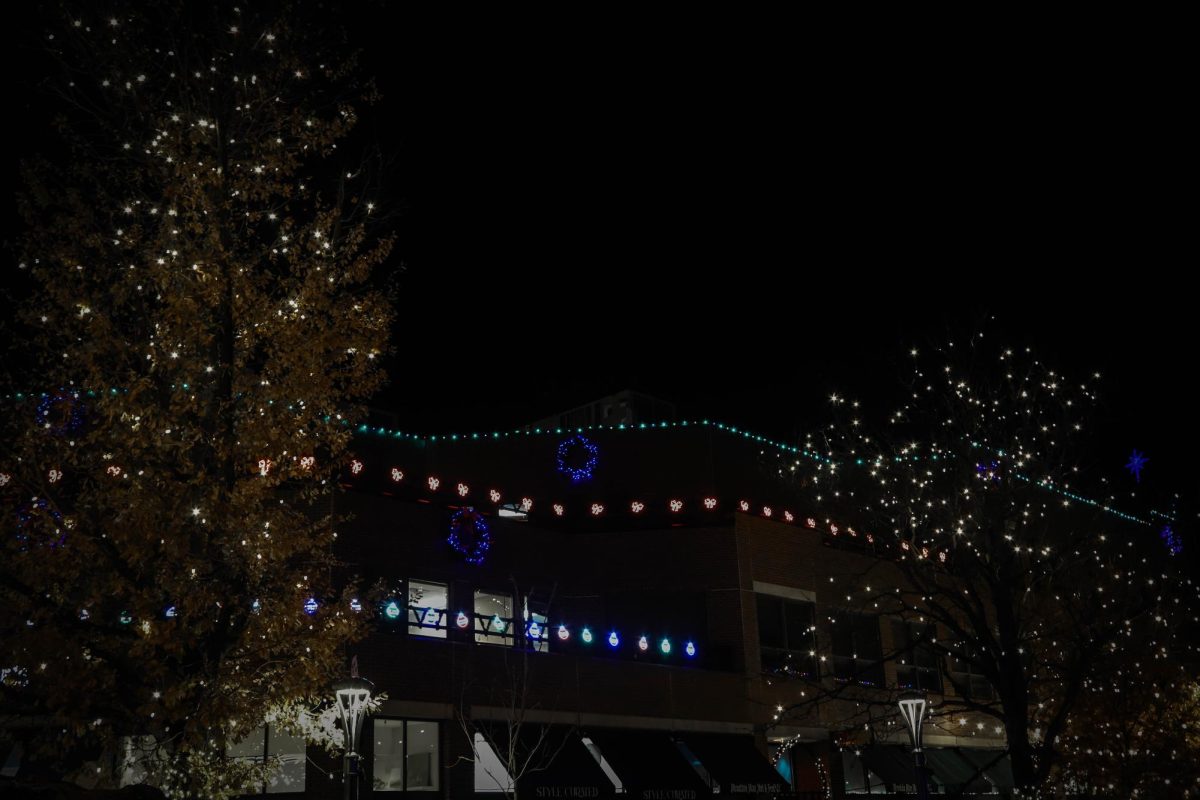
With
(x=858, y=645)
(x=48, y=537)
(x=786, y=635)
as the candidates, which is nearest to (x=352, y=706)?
(x=48, y=537)

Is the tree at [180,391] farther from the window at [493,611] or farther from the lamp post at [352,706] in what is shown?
the window at [493,611]

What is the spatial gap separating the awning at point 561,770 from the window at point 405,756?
73.7 inches

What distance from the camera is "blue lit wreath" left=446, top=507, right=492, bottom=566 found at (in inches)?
1070

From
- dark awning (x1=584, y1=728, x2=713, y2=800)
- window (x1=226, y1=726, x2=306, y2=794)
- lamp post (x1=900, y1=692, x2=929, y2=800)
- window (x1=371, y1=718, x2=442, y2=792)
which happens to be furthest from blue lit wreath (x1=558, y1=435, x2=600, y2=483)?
lamp post (x1=900, y1=692, x2=929, y2=800)

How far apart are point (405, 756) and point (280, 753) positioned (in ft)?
8.40

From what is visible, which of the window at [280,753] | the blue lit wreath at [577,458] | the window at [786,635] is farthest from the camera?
the blue lit wreath at [577,458]

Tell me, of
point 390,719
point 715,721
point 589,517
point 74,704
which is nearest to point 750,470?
point 589,517

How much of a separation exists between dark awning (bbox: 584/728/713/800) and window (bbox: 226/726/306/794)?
7008mm

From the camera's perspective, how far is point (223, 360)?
16.0m

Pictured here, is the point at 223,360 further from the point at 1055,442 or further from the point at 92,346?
the point at 1055,442

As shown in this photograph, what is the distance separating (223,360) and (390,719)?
10.1 metres

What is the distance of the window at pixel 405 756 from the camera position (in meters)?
23.1

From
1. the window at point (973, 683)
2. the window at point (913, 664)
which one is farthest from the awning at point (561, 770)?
the window at point (973, 683)

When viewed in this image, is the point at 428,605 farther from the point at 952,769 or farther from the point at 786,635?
the point at 952,769
